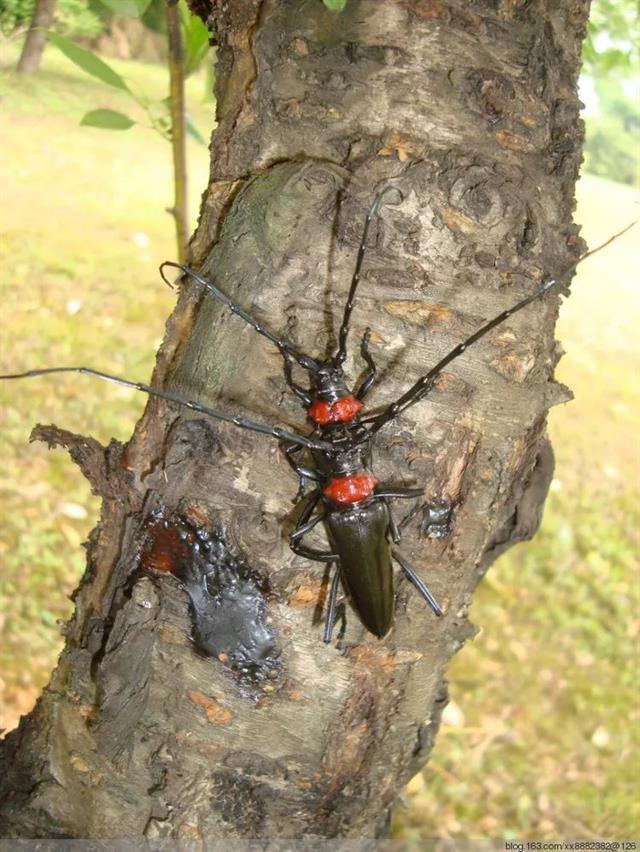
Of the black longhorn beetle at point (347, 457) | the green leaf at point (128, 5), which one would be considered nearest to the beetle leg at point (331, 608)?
the black longhorn beetle at point (347, 457)

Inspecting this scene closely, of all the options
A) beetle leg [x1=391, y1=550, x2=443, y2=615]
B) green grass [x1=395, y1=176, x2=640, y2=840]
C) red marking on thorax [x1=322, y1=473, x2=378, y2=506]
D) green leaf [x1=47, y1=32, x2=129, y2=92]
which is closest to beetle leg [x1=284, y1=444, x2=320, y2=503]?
red marking on thorax [x1=322, y1=473, x2=378, y2=506]

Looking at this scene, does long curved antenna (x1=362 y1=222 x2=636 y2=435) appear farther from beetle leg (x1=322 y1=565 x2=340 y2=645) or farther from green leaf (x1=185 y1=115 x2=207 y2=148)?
green leaf (x1=185 y1=115 x2=207 y2=148)

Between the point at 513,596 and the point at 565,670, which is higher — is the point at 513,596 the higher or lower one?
the higher one

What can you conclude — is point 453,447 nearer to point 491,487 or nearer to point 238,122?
point 491,487

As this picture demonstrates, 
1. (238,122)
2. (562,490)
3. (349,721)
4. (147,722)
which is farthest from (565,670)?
(238,122)

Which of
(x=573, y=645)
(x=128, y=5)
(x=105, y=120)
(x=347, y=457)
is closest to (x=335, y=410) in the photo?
(x=347, y=457)

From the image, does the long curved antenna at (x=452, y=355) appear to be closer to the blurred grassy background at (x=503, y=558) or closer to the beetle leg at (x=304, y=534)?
the beetle leg at (x=304, y=534)

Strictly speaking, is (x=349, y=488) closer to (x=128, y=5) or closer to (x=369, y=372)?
(x=369, y=372)
